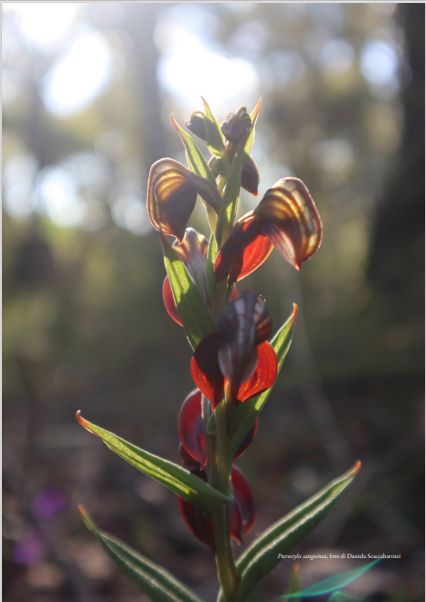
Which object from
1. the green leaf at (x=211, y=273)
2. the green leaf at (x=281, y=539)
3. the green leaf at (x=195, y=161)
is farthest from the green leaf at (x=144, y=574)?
the green leaf at (x=195, y=161)

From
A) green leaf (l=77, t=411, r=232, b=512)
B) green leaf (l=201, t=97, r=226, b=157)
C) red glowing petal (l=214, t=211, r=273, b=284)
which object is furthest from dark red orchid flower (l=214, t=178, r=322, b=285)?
green leaf (l=77, t=411, r=232, b=512)

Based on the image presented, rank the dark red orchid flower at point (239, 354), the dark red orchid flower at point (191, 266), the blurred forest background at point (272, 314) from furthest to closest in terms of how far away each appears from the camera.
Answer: the blurred forest background at point (272, 314)
the dark red orchid flower at point (191, 266)
the dark red orchid flower at point (239, 354)

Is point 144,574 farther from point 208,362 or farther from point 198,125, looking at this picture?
point 198,125

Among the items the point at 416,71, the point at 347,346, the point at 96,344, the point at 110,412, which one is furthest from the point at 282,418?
the point at 416,71

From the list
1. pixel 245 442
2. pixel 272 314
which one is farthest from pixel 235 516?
pixel 272 314

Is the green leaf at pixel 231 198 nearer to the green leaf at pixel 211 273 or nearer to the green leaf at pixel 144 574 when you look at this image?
the green leaf at pixel 211 273

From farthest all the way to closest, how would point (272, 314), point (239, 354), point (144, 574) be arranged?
point (272, 314)
point (144, 574)
point (239, 354)

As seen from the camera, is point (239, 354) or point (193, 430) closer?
point (239, 354)

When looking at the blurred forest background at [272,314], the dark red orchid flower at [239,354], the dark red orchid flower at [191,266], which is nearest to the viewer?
the dark red orchid flower at [239,354]
